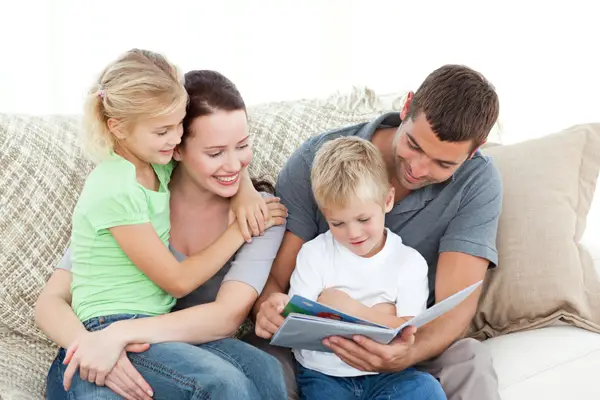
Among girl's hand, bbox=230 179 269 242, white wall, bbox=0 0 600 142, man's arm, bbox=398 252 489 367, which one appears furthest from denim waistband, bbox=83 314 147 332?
white wall, bbox=0 0 600 142

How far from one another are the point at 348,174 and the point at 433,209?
0.33 m

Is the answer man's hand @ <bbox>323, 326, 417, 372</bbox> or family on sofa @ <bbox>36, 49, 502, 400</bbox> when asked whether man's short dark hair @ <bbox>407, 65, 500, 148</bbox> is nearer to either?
family on sofa @ <bbox>36, 49, 502, 400</bbox>

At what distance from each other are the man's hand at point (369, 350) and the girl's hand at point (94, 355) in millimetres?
450

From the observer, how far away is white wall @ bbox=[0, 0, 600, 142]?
2.75 metres

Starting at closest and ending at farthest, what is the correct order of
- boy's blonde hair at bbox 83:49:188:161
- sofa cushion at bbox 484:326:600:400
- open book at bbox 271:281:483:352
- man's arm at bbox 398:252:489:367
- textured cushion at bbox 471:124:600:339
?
open book at bbox 271:281:483:352, boy's blonde hair at bbox 83:49:188:161, sofa cushion at bbox 484:326:600:400, man's arm at bbox 398:252:489:367, textured cushion at bbox 471:124:600:339

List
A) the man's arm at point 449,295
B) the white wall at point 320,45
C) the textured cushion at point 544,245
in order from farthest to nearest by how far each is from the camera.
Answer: the white wall at point 320,45, the textured cushion at point 544,245, the man's arm at point 449,295

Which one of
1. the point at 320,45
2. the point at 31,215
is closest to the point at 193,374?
the point at 31,215

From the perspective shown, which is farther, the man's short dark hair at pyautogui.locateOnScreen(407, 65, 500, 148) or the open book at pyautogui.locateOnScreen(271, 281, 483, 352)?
the man's short dark hair at pyautogui.locateOnScreen(407, 65, 500, 148)

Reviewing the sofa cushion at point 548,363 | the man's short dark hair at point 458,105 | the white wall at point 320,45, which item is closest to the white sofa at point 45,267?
the sofa cushion at point 548,363

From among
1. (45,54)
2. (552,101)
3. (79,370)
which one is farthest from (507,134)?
(79,370)

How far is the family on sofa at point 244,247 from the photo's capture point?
1.70 metres

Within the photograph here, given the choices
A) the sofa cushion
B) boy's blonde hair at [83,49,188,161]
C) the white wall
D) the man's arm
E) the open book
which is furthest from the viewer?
the white wall

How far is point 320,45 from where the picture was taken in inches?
123

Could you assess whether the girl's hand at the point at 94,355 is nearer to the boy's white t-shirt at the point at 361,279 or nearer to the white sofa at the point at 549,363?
the boy's white t-shirt at the point at 361,279
